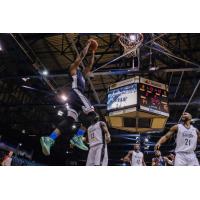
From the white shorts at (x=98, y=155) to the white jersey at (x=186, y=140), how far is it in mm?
1219

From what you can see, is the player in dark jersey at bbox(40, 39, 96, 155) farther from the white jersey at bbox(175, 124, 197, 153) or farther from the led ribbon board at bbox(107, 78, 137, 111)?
the led ribbon board at bbox(107, 78, 137, 111)

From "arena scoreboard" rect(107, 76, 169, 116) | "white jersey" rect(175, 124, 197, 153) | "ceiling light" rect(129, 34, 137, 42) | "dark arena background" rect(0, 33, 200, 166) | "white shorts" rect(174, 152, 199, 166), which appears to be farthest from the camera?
"dark arena background" rect(0, 33, 200, 166)

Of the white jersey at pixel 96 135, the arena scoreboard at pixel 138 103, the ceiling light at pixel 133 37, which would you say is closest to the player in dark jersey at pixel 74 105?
the white jersey at pixel 96 135

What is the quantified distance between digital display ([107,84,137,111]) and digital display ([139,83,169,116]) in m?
0.19

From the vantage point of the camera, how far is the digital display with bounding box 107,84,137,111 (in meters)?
7.52

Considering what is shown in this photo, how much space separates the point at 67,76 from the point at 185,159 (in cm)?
661

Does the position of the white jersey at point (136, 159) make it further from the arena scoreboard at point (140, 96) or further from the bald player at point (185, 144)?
the bald player at point (185, 144)


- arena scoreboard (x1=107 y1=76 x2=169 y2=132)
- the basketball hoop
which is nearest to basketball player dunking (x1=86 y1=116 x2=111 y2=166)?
arena scoreboard (x1=107 y1=76 x2=169 y2=132)

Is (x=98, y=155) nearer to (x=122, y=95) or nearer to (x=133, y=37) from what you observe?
(x=122, y=95)

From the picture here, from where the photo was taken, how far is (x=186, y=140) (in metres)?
4.73

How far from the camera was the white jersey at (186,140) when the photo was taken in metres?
4.68

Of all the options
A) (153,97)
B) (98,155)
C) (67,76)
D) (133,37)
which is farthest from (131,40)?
(98,155)

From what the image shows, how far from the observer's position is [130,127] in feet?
28.2
